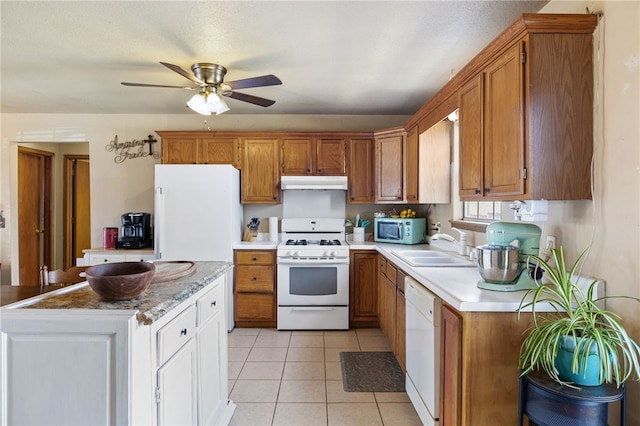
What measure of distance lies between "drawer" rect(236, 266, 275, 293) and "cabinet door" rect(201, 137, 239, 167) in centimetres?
124

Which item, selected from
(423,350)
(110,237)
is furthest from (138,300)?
(110,237)

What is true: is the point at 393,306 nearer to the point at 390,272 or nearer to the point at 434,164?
the point at 390,272

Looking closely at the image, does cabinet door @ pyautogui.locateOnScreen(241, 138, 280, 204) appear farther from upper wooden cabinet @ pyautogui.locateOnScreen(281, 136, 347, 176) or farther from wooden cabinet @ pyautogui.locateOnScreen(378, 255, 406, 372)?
wooden cabinet @ pyautogui.locateOnScreen(378, 255, 406, 372)

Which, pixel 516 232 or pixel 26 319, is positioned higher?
pixel 516 232

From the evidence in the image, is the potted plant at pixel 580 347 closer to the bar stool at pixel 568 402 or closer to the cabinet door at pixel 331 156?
the bar stool at pixel 568 402

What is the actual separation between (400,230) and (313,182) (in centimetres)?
112

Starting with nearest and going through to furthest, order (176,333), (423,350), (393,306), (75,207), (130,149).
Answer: (176,333)
(423,350)
(393,306)
(130,149)
(75,207)

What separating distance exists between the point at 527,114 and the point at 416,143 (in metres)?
1.75

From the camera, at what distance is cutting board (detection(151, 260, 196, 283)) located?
1552 millimetres

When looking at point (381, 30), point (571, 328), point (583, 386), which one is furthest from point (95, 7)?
point (583, 386)

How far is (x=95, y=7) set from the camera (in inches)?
75.9

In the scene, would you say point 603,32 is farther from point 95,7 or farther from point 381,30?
point 95,7

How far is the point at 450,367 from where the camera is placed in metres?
1.54

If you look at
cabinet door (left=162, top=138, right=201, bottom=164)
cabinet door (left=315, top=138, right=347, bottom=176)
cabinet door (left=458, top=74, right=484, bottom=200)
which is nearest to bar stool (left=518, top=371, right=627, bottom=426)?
cabinet door (left=458, top=74, right=484, bottom=200)
